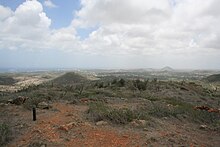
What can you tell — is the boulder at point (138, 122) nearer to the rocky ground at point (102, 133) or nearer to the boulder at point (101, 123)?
the rocky ground at point (102, 133)

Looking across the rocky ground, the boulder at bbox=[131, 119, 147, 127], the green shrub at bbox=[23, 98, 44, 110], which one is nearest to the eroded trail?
the rocky ground

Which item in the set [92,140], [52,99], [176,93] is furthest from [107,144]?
[176,93]

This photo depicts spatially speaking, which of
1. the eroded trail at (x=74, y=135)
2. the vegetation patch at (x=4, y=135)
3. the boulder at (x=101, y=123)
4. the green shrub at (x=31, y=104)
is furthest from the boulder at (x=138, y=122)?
the green shrub at (x=31, y=104)

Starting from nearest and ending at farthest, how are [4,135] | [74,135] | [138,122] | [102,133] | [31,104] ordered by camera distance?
[4,135]
[74,135]
[102,133]
[138,122]
[31,104]

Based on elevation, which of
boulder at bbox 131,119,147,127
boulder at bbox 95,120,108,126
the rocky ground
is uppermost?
boulder at bbox 131,119,147,127

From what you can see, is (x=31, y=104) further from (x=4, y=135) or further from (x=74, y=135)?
(x=74, y=135)

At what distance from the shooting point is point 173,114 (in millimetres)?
11688

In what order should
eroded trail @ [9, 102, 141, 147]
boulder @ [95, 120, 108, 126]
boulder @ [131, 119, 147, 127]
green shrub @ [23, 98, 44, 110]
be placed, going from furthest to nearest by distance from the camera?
green shrub @ [23, 98, 44, 110] → boulder @ [95, 120, 108, 126] → boulder @ [131, 119, 147, 127] → eroded trail @ [9, 102, 141, 147]

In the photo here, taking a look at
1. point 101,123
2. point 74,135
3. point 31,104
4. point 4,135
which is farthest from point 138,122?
point 31,104

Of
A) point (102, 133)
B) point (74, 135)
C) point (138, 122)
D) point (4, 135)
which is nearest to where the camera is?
point (4, 135)

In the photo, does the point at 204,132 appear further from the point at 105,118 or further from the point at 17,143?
the point at 17,143

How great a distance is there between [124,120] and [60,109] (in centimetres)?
481

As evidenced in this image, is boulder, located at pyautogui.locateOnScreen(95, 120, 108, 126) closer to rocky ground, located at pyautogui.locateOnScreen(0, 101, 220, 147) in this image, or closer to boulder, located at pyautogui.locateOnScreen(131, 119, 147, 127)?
rocky ground, located at pyautogui.locateOnScreen(0, 101, 220, 147)

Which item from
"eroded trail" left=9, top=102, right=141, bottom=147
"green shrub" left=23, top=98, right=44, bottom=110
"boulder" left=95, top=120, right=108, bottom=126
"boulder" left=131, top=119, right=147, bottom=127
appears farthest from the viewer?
"green shrub" left=23, top=98, right=44, bottom=110
